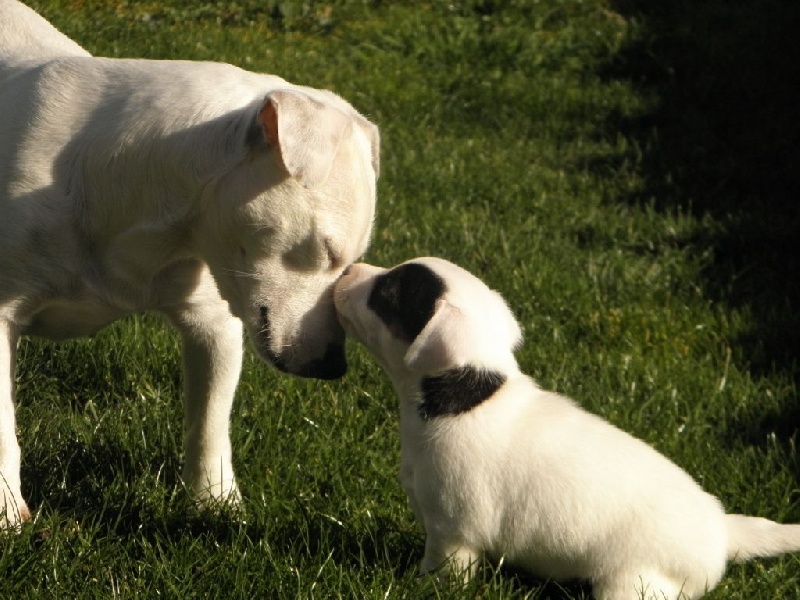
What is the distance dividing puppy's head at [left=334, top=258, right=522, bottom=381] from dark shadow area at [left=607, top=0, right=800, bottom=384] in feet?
6.88

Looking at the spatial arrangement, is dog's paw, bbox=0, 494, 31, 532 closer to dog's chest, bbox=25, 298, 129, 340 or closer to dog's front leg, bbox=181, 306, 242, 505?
dog's chest, bbox=25, 298, 129, 340

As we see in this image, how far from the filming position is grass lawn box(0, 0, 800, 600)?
12.5ft

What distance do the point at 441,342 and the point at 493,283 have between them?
281cm

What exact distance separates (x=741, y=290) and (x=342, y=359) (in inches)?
131

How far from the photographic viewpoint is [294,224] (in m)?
3.72

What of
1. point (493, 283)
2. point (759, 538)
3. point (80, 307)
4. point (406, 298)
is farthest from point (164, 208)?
point (493, 283)

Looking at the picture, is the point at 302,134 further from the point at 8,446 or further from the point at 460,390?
the point at 8,446

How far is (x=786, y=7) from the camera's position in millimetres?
11750

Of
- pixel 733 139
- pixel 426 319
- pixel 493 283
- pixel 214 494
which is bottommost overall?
pixel 733 139

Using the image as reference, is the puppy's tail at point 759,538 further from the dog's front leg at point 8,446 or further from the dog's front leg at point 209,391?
the dog's front leg at point 8,446

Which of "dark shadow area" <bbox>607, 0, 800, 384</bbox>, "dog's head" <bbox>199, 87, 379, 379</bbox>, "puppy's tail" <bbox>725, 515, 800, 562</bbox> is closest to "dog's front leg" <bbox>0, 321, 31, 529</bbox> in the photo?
"dog's head" <bbox>199, 87, 379, 379</bbox>

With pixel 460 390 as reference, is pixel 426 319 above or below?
above

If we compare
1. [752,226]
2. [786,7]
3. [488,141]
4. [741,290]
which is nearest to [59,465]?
[741,290]

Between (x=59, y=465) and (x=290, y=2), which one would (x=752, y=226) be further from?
(x=290, y=2)
